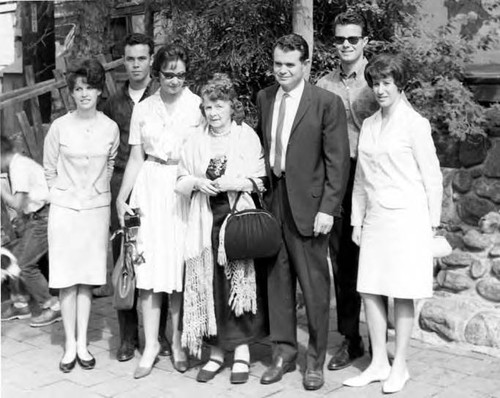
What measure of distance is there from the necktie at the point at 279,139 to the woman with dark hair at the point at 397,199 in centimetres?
43

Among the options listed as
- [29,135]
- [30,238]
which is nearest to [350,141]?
[30,238]

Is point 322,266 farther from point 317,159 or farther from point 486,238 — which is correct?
point 486,238

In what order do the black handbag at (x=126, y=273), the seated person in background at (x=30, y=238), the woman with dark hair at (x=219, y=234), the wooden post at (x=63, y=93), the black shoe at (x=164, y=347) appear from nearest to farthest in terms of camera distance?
the woman with dark hair at (x=219, y=234) < the black handbag at (x=126, y=273) < the black shoe at (x=164, y=347) < the seated person in background at (x=30, y=238) < the wooden post at (x=63, y=93)

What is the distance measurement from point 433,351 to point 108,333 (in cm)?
218

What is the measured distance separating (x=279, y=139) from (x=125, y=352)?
167cm

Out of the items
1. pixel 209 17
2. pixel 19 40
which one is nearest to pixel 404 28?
pixel 209 17

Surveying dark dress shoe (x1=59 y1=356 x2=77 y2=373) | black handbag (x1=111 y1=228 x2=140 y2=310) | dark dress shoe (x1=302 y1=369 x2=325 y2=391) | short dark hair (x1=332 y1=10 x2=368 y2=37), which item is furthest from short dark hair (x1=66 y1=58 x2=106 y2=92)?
dark dress shoe (x1=302 y1=369 x2=325 y2=391)

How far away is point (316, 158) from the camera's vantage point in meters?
4.41

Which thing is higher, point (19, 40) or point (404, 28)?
point (19, 40)

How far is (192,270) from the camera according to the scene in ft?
14.9

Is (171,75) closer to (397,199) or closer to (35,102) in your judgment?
(397,199)

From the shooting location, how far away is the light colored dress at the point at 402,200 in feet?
13.8

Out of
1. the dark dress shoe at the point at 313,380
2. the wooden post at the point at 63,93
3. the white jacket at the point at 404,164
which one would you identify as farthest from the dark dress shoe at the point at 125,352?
the wooden post at the point at 63,93

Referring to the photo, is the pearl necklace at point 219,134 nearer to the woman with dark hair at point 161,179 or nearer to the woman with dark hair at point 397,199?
the woman with dark hair at point 161,179
